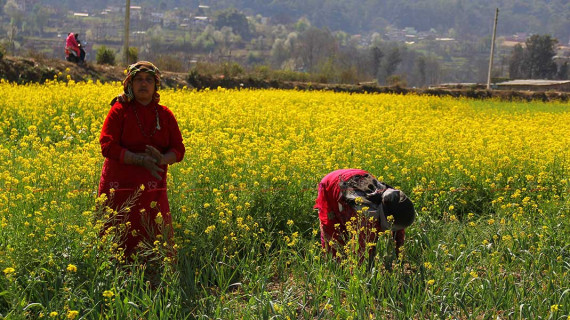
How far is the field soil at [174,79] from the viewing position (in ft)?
56.1

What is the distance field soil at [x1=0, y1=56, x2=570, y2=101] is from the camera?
17109 mm

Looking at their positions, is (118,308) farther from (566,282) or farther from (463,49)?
(463,49)

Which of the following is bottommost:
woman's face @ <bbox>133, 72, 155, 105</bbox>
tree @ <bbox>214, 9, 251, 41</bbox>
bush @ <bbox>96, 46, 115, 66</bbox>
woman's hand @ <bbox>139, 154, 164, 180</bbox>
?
woman's hand @ <bbox>139, 154, 164, 180</bbox>

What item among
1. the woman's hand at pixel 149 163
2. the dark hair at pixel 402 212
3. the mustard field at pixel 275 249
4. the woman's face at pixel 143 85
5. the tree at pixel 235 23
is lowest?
the mustard field at pixel 275 249

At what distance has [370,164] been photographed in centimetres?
701

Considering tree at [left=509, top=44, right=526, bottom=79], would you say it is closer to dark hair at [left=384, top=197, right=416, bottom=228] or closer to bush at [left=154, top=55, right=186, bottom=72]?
bush at [left=154, top=55, right=186, bottom=72]

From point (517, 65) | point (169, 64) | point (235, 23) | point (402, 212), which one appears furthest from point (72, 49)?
point (235, 23)

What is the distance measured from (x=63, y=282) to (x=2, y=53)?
50.8ft

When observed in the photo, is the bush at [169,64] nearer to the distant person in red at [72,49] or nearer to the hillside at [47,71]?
the distant person in red at [72,49]

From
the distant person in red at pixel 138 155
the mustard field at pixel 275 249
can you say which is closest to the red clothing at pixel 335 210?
the mustard field at pixel 275 249

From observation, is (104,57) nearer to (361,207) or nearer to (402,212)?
(361,207)

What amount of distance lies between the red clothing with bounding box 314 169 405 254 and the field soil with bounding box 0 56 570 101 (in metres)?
12.2

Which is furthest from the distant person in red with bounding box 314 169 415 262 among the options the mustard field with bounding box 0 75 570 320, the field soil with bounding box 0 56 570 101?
the field soil with bounding box 0 56 570 101

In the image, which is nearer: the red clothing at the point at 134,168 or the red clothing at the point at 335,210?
the red clothing at the point at 134,168
